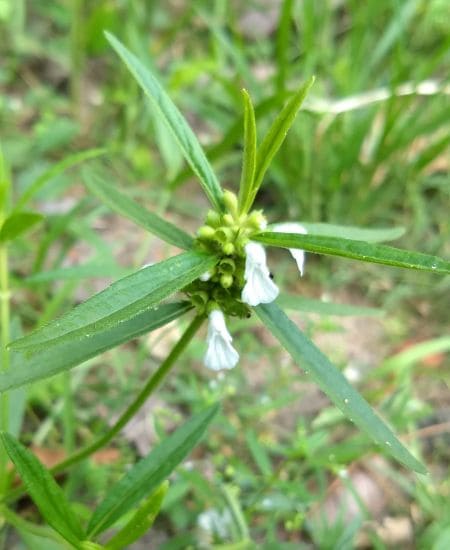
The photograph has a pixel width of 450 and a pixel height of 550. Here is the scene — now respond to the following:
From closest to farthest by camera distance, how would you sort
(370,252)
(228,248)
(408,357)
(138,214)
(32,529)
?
1. (370,252)
2. (228,248)
3. (138,214)
4. (32,529)
5. (408,357)

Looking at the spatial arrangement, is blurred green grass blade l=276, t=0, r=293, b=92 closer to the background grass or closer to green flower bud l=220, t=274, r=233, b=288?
the background grass

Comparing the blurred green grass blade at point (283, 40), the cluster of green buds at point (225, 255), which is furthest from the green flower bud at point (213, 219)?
the blurred green grass blade at point (283, 40)

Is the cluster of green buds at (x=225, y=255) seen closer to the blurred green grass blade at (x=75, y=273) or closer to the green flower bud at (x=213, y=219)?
the green flower bud at (x=213, y=219)

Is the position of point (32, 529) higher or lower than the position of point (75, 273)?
lower

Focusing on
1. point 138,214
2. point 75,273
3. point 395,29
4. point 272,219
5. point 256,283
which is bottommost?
point 256,283

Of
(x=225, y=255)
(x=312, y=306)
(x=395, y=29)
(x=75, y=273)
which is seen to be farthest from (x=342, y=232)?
(x=395, y=29)

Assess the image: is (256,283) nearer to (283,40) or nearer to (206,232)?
(206,232)

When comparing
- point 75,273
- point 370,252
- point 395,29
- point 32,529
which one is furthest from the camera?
point 395,29

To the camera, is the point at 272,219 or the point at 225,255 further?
the point at 272,219
